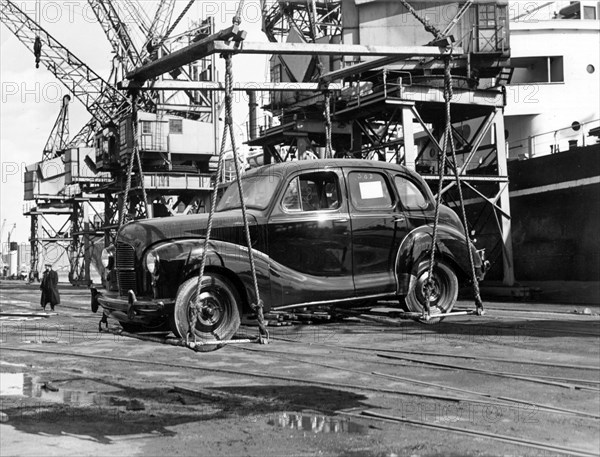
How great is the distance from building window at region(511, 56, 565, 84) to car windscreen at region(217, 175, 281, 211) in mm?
33590

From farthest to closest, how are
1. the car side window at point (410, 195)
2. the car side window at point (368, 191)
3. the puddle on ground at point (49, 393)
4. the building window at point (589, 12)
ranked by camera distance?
the building window at point (589, 12), the puddle on ground at point (49, 393), the car side window at point (410, 195), the car side window at point (368, 191)

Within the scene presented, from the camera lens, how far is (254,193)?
32.9ft

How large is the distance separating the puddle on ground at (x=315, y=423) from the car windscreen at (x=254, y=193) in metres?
2.44

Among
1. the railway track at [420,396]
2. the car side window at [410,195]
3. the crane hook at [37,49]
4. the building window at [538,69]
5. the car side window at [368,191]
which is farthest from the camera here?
the crane hook at [37,49]

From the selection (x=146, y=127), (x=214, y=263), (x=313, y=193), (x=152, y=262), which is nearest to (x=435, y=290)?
(x=313, y=193)

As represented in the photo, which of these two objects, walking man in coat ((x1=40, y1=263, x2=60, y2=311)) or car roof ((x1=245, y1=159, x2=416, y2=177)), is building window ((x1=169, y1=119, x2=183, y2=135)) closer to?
walking man in coat ((x1=40, y1=263, x2=60, y2=311))

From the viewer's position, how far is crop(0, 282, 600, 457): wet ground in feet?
25.4

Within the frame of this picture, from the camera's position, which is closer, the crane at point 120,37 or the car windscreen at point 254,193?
the car windscreen at point 254,193

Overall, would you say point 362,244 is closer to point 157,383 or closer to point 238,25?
point 238,25

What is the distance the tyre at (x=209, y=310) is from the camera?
8.71 m

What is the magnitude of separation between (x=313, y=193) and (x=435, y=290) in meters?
1.97

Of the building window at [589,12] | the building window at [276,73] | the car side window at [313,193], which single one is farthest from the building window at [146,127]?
the car side window at [313,193]

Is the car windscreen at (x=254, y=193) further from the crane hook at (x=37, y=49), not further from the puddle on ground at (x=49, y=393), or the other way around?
the crane hook at (x=37, y=49)

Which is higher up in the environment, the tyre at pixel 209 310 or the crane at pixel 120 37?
the crane at pixel 120 37
